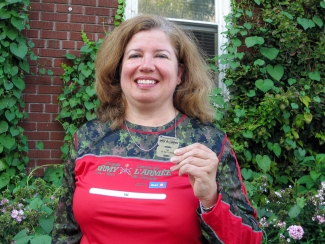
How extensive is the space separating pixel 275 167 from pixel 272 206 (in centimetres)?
129

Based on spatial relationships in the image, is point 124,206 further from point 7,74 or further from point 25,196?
point 7,74

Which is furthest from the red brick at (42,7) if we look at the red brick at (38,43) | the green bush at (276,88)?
the green bush at (276,88)

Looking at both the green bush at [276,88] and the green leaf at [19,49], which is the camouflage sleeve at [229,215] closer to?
the green bush at [276,88]

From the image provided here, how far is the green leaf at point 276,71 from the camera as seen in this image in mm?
4938

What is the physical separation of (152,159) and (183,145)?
151 millimetres

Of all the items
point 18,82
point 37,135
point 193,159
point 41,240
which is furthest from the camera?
point 37,135

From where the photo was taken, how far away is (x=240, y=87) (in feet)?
16.3

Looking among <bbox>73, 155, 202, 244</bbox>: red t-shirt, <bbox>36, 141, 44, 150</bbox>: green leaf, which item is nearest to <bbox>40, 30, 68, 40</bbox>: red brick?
<bbox>36, 141, 44, 150</bbox>: green leaf

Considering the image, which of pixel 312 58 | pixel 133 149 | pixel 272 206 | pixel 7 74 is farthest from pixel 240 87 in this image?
pixel 133 149

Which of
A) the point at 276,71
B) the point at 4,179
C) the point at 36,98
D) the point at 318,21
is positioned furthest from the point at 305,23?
the point at 4,179

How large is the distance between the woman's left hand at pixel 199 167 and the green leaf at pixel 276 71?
3399 millimetres

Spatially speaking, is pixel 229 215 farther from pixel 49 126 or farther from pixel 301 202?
pixel 49 126

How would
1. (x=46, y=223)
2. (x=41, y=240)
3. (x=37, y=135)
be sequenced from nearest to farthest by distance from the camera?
(x=41, y=240), (x=46, y=223), (x=37, y=135)

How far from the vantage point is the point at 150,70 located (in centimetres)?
205
